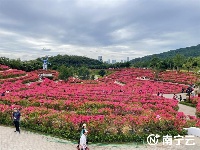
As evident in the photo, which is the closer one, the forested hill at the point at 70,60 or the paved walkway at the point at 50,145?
the paved walkway at the point at 50,145

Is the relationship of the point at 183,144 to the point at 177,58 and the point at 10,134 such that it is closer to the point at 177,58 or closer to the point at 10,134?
the point at 10,134

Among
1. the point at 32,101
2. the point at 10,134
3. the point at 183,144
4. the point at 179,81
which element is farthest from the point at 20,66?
the point at 183,144

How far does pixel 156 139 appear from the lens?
42.1 feet

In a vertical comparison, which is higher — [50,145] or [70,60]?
[70,60]

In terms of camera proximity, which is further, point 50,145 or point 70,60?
point 70,60

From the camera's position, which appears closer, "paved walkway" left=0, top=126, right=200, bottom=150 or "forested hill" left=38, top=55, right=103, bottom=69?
"paved walkway" left=0, top=126, right=200, bottom=150

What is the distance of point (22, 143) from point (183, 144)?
7.70 meters

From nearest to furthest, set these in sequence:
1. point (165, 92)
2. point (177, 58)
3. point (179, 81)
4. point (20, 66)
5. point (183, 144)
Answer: point (183, 144)
point (165, 92)
point (179, 81)
point (20, 66)
point (177, 58)

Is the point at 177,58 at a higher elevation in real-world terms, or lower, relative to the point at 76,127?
higher

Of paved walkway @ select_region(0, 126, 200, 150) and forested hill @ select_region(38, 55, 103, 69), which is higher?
forested hill @ select_region(38, 55, 103, 69)

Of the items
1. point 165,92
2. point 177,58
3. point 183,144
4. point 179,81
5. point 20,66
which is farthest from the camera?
point 177,58

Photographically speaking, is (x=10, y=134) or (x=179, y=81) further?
(x=179, y=81)

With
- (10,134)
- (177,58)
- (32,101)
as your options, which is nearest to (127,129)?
(10,134)

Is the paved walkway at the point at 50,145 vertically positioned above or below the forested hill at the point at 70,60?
below
